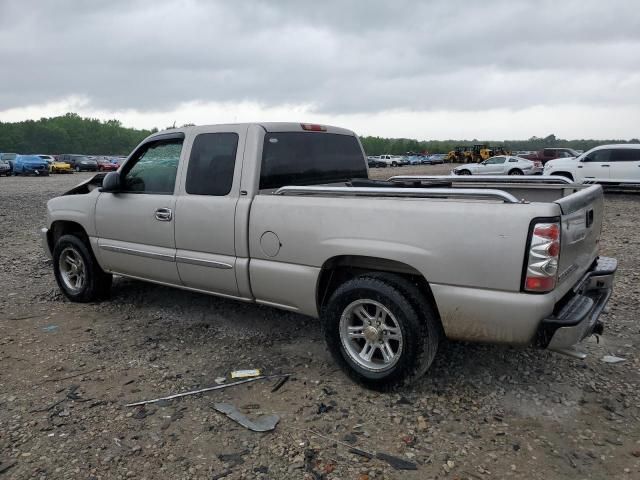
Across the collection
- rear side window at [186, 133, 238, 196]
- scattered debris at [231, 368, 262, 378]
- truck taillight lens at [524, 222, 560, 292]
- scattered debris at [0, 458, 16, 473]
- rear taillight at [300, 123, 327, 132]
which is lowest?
scattered debris at [0, 458, 16, 473]

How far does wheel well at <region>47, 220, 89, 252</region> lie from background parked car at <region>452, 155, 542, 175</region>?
2454 cm

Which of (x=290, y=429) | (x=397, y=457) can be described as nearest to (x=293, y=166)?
(x=290, y=429)

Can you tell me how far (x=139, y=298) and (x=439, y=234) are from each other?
12.9 feet

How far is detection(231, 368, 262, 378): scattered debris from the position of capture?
3820 mm

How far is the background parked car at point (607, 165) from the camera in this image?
17.2m

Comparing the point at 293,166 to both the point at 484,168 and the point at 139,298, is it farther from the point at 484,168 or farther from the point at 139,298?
the point at 484,168

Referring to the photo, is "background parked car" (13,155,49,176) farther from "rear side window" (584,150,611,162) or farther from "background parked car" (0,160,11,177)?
"rear side window" (584,150,611,162)

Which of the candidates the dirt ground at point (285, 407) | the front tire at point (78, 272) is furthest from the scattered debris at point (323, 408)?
the front tire at point (78, 272)

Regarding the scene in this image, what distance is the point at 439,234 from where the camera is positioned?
3096mm

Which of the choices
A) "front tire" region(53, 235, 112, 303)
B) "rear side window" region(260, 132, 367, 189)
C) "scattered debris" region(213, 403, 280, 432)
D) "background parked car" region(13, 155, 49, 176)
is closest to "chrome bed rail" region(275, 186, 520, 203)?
"rear side window" region(260, 132, 367, 189)

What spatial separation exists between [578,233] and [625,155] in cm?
1673

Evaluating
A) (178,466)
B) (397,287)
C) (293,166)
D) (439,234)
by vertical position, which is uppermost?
(293,166)

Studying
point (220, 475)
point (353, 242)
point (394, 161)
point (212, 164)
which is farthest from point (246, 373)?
point (394, 161)

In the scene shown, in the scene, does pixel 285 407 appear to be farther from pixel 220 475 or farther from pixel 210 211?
pixel 210 211
